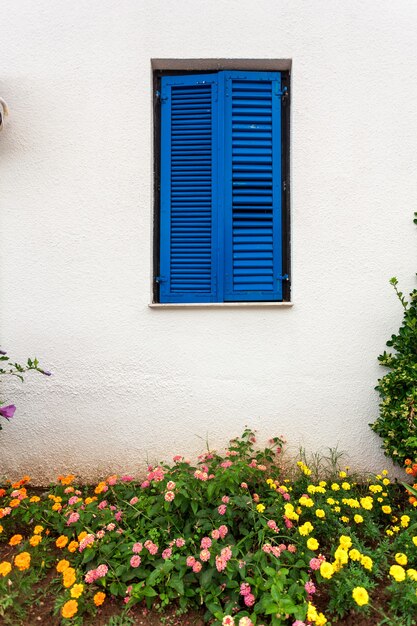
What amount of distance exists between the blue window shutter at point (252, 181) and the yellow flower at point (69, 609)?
6.36ft

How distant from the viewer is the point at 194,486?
1.97m

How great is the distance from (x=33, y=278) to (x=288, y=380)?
193 centimetres

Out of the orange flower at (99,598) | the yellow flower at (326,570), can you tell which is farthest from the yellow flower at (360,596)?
the orange flower at (99,598)

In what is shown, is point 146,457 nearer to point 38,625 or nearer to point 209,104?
point 38,625

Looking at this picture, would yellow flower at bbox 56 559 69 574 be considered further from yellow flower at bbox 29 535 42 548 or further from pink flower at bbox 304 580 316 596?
pink flower at bbox 304 580 316 596

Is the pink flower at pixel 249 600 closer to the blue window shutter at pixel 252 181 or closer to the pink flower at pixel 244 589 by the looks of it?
the pink flower at pixel 244 589

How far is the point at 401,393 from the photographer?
95.9 inches

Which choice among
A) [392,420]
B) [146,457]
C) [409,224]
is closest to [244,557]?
[146,457]

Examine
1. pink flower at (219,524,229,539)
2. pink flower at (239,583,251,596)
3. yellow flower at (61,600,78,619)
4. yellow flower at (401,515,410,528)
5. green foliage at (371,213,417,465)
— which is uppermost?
green foliage at (371,213,417,465)

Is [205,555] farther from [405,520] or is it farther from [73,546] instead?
[405,520]

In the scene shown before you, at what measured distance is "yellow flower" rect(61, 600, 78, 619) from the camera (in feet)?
4.88

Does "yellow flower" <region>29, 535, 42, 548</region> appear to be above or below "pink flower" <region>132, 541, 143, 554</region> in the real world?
below

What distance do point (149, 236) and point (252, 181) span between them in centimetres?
86

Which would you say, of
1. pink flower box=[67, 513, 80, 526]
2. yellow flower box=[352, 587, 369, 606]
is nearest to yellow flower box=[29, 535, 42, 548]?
pink flower box=[67, 513, 80, 526]
